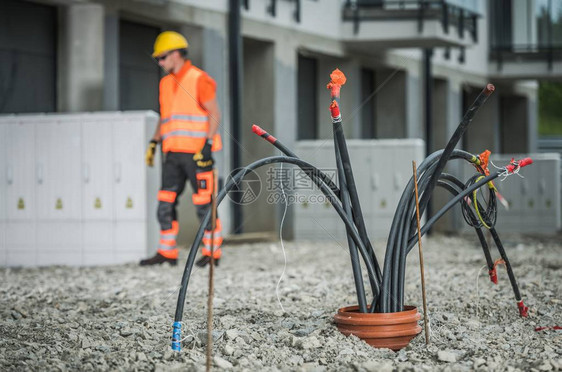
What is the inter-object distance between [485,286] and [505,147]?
2052 cm

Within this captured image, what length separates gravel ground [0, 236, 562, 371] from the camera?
515 cm

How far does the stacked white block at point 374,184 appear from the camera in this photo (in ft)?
52.1

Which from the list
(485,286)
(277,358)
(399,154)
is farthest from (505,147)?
(277,358)

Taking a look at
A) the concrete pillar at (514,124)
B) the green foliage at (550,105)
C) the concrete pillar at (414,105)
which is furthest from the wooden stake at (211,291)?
the green foliage at (550,105)

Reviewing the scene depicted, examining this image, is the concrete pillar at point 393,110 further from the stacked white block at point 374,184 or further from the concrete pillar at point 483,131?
the concrete pillar at point 483,131

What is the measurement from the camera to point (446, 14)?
18.7 meters

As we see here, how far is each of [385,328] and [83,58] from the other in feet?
26.1

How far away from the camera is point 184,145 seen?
10.4m

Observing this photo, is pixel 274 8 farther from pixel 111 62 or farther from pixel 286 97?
pixel 111 62

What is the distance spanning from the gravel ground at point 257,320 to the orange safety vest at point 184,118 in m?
1.28

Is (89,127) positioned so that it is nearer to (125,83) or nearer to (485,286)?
(125,83)

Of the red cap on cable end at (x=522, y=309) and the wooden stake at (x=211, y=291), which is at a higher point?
the wooden stake at (x=211, y=291)

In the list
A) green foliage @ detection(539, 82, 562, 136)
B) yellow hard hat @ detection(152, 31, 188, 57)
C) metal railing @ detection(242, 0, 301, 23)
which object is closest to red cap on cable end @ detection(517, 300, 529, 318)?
yellow hard hat @ detection(152, 31, 188, 57)

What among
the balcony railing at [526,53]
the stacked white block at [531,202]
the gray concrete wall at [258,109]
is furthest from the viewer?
the balcony railing at [526,53]
